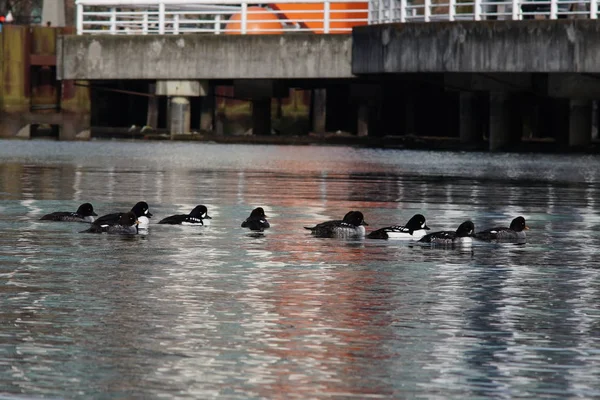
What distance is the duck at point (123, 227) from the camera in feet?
63.9

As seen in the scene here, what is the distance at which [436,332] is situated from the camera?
1190 cm

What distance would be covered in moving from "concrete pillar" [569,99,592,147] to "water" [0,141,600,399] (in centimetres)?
1831

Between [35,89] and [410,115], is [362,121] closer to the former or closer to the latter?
[410,115]

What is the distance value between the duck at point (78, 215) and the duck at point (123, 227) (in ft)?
3.69

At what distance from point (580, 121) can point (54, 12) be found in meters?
→ 27.8

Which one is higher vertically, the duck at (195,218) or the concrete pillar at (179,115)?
the concrete pillar at (179,115)

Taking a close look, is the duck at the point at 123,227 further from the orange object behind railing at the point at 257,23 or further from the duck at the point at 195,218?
the orange object behind railing at the point at 257,23

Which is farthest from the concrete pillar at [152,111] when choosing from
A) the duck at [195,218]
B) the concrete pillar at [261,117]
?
the duck at [195,218]

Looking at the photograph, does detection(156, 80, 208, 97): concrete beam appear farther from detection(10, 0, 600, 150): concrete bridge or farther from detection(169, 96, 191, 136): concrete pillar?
detection(169, 96, 191, 136): concrete pillar

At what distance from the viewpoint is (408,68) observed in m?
43.9

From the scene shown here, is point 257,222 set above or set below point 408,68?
below

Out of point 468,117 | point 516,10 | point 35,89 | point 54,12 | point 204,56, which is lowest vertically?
point 468,117

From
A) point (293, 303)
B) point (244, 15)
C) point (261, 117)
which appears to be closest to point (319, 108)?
point (261, 117)

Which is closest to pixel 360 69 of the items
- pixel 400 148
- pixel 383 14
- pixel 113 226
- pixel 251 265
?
pixel 383 14
